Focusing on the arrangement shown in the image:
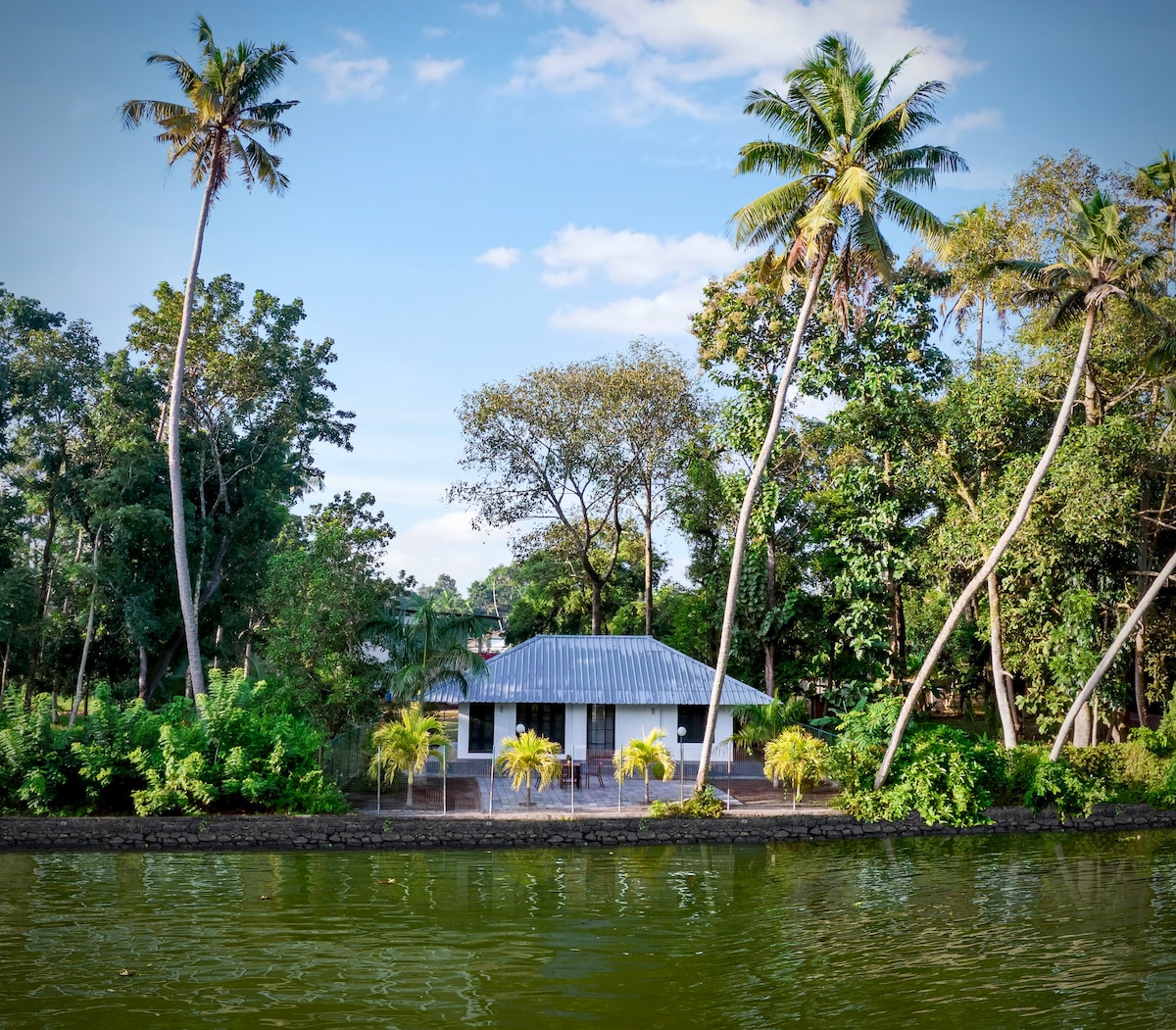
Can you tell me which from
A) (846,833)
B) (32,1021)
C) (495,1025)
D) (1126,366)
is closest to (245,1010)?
(32,1021)

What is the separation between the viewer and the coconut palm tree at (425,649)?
24203 mm

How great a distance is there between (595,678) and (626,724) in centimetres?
167

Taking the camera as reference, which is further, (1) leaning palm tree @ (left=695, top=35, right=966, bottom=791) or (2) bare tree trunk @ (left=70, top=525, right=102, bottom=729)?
(2) bare tree trunk @ (left=70, top=525, right=102, bottom=729)

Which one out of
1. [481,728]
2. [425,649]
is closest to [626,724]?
[481,728]

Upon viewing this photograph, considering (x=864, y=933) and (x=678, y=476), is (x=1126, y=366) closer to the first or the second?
(x=678, y=476)

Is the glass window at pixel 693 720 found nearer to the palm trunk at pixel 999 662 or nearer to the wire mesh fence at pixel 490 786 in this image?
the wire mesh fence at pixel 490 786

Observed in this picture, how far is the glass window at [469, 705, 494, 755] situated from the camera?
29.1m

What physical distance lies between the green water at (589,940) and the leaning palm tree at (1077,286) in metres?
5.02

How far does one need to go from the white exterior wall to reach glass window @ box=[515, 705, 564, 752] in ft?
0.65

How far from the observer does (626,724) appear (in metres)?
28.9

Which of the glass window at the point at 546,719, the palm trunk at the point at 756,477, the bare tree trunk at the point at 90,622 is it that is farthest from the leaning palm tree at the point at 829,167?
the bare tree trunk at the point at 90,622

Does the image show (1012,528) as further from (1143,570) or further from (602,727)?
(602,727)

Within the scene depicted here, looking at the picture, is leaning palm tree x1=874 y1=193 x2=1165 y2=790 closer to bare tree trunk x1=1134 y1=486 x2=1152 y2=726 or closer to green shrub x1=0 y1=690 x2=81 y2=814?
bare tree trunk x1=1134 y1=486 x2=1152 y2=726

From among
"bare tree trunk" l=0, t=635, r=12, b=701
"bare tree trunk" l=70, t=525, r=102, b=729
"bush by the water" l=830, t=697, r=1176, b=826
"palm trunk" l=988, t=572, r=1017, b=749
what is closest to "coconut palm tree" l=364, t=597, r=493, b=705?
"bush by the water" l=830, t=697, r=1176, b=826
